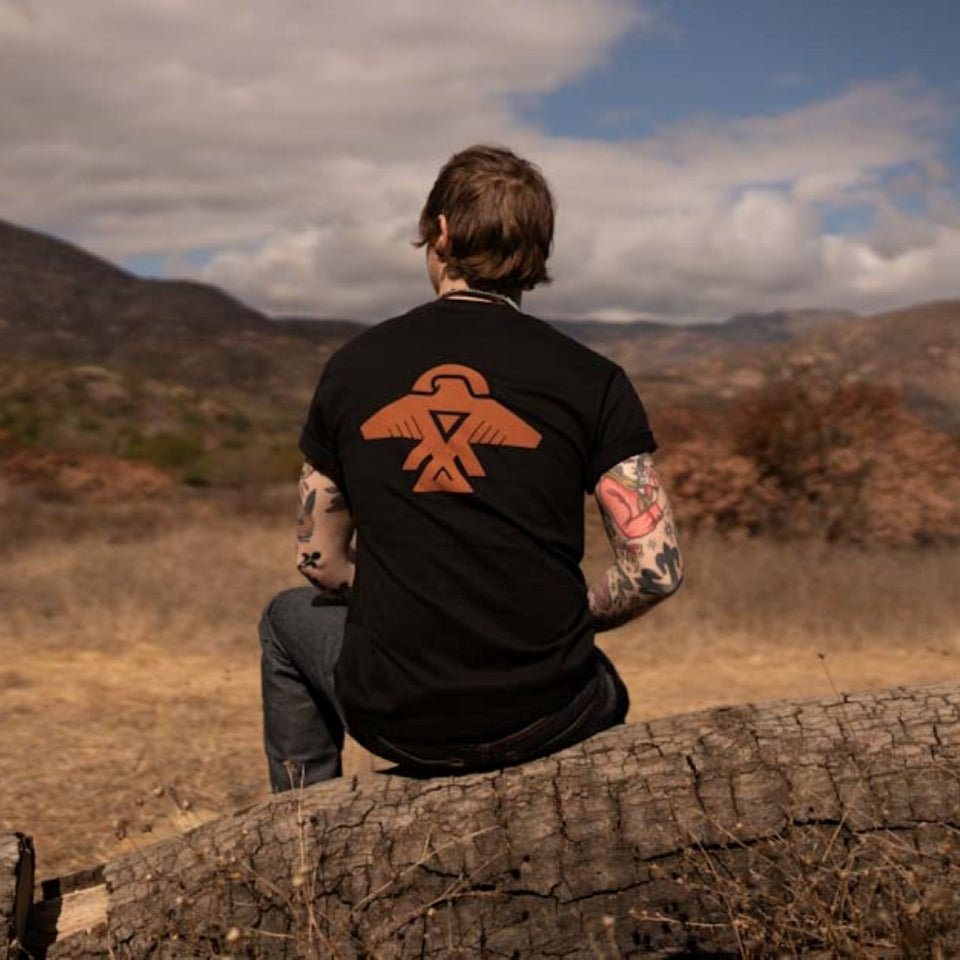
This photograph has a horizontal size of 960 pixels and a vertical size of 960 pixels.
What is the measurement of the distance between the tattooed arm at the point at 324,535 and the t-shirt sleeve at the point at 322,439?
0.12 feet

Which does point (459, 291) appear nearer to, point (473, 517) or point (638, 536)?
point (473, 517)

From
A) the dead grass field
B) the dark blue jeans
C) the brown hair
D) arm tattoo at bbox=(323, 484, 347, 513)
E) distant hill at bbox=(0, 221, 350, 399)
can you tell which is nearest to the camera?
the dark blue jeans

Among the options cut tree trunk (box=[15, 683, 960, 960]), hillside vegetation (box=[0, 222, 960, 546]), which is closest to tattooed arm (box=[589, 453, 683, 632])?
cut tree trunk (box=[15, 683, 960, 960])

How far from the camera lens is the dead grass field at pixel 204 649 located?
181 inches

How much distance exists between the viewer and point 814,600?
812cm

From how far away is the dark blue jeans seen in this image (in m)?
2.29

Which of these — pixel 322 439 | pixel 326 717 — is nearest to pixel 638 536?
pixel 322 439

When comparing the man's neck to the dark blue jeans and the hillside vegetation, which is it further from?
the hillside vegetation

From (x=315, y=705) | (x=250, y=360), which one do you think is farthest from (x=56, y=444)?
(x=250, y=360)

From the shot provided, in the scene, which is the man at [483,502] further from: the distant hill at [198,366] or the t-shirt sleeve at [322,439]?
the distant hill at [198,366]

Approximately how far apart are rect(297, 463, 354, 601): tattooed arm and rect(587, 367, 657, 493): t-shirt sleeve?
26.2 inches

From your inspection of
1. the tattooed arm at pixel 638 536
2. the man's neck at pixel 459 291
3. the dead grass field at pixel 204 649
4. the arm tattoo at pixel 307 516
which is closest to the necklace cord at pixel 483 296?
the man's neck at pixel 459 291

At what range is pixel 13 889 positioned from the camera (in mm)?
2252

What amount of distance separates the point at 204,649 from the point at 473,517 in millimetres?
5691
